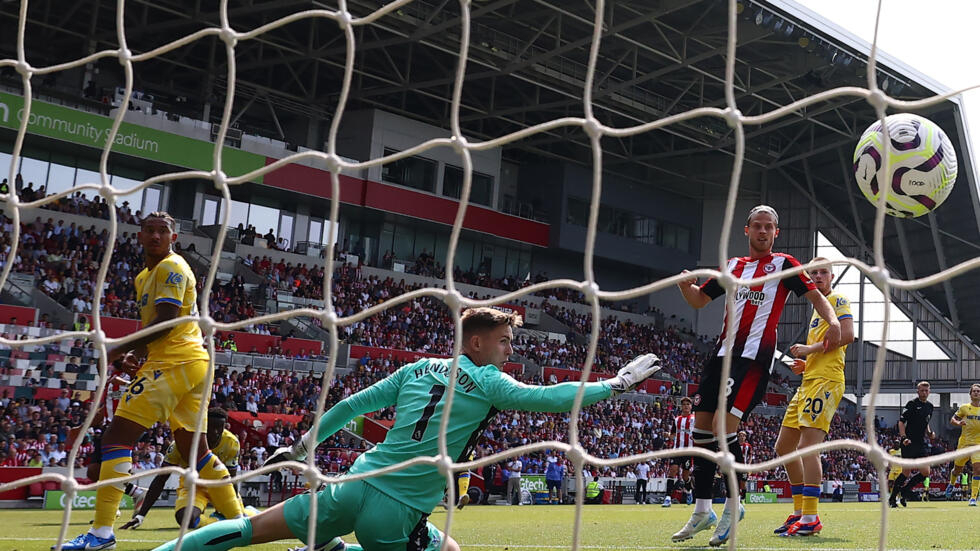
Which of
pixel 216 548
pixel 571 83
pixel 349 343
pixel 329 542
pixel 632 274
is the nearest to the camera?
pixel 216 548

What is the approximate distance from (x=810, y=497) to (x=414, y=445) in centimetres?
378

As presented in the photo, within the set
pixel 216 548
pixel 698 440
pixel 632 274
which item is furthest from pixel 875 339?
pixel 216 548

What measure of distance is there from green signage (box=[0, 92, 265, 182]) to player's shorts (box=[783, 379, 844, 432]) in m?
24.0

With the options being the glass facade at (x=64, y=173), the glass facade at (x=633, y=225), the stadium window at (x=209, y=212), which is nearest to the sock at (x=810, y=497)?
the glass facade at (x=64, y=173)

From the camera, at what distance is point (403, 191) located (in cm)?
3638

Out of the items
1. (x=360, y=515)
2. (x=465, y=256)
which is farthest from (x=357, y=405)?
(x=465, y=256)

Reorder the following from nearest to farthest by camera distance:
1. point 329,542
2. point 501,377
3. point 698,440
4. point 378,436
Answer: point 501,377 → point 329,542 → point 698,440 → point 378,436

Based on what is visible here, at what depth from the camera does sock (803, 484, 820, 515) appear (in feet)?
22.5

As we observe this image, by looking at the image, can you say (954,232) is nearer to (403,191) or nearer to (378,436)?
(403,191)

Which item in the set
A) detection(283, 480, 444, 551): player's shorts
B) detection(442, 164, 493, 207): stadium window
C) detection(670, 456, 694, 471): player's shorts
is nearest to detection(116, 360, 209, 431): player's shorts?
detection(283, 480, 444, 551): player's shorts

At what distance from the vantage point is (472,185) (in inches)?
1515

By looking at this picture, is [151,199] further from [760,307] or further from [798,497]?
[760,307]

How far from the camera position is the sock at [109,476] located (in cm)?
570

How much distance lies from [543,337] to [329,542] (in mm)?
30959
